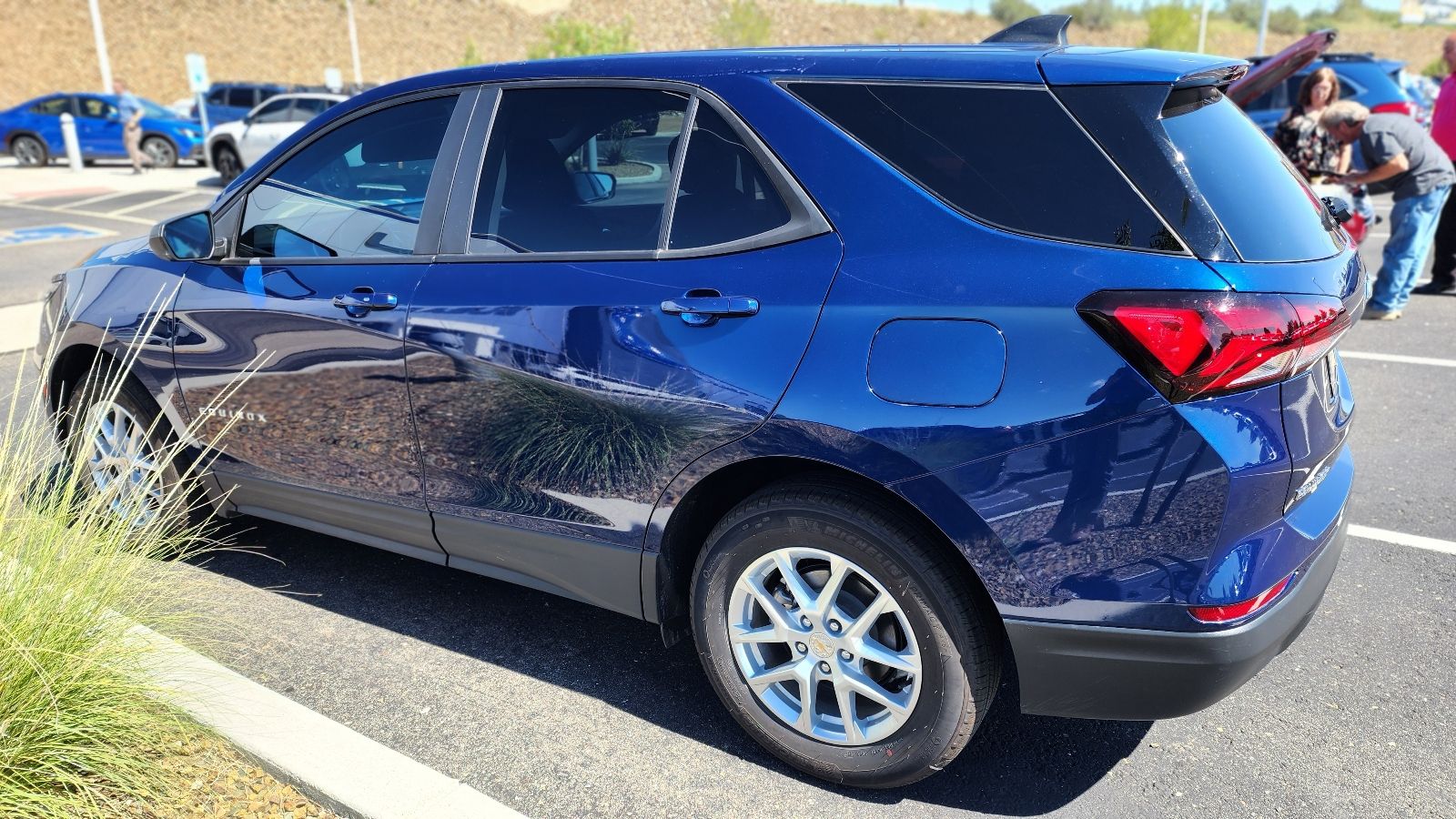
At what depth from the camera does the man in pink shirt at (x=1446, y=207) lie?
855cm

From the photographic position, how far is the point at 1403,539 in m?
4.23

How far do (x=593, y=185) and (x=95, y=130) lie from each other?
2511 centimetres

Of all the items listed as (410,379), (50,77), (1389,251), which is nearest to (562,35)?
(50,77)

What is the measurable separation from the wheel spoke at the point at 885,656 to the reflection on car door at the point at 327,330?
1.49 meters

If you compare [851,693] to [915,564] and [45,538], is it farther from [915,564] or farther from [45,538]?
[45,538]

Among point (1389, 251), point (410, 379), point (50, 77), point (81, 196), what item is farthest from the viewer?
point (50, 77)

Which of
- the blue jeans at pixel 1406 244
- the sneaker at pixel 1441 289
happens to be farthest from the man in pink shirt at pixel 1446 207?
the blue jeans at pixel 1406 244

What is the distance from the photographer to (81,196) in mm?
18047

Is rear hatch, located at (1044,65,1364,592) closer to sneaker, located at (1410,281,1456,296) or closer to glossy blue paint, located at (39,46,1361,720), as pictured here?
glossy blue paint, located at (39,46,1361,720)

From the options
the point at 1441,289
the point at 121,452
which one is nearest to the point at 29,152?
the point at 121,452

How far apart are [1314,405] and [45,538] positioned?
300 cm

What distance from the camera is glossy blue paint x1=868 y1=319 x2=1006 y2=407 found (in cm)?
228

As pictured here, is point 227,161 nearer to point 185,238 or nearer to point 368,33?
point 185,238

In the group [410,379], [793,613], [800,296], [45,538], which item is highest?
[800,296]
